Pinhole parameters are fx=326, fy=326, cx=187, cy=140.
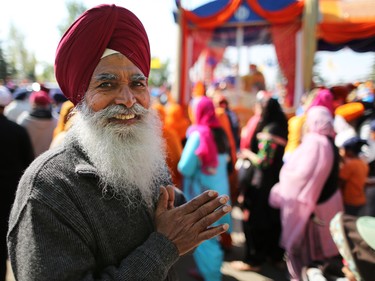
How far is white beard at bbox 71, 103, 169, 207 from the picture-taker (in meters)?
1.15

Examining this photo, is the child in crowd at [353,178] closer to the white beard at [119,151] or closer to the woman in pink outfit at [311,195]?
the woman in pink outfit at [311,195]

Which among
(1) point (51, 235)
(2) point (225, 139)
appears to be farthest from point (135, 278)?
(2) point (225, 139)

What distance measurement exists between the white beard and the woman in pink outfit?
6.41 feet

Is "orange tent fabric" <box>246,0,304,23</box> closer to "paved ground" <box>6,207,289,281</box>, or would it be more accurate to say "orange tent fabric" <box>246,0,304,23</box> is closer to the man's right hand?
"paved ground" <box>6,207,289,281</box>

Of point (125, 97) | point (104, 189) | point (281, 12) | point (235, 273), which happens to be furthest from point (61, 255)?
point (281, 12)

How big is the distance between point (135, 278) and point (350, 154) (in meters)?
3.08

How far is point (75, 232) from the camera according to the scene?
3.10ft

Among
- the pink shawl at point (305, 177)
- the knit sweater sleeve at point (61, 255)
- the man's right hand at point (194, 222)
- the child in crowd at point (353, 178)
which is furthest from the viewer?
the child in crowd at point (353, 178)

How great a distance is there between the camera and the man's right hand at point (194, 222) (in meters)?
1.06

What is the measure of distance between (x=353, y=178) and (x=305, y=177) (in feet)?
2.68

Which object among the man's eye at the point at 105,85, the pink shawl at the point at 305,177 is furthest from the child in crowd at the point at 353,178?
the man's eye at the point at 105,85

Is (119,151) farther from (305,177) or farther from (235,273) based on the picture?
(235,273)

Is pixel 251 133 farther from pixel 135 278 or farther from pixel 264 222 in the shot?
pixel 135 278

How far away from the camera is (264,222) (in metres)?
3.67
